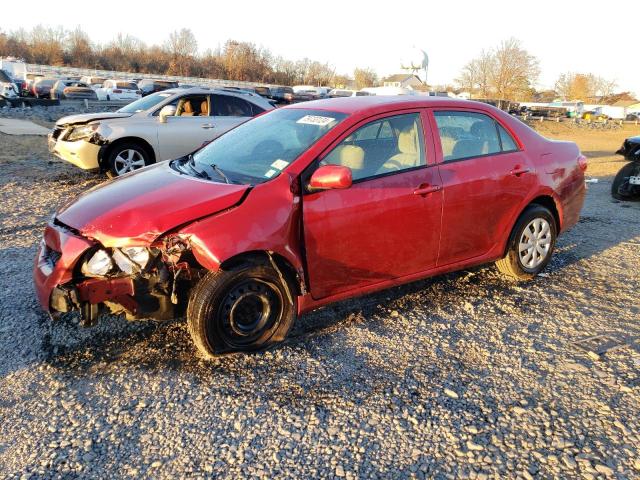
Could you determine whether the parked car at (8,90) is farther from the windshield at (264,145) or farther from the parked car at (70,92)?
the windshield at (264,145)

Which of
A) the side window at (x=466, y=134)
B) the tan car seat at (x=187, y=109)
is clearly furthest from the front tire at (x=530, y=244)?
the tan car seat at (x=187, y=109)

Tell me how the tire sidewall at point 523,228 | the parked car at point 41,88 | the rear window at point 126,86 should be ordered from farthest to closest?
1. the rear window at point 126,86
2. the parked car at point 41,88
3. the tire sidewall at point 523,228

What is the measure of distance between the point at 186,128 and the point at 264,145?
17.3 feet

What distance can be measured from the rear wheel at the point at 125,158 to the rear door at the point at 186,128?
0.33m

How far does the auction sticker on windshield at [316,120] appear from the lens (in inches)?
149

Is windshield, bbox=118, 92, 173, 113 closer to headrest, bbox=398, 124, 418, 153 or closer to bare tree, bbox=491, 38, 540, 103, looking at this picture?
headrest, bbox=398, 124, 418, 153

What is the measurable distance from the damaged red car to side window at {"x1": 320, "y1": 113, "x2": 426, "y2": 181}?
0.01 m

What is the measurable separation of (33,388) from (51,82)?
33084 millimetres

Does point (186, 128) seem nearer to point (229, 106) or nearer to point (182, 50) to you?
point (229, 106)

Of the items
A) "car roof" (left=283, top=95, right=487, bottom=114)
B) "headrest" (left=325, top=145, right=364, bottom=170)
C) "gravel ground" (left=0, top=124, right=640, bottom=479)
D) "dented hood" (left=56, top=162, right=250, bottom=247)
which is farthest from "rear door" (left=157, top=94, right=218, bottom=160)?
"headrest" (left=325, top=145, right=364, bottom=170)

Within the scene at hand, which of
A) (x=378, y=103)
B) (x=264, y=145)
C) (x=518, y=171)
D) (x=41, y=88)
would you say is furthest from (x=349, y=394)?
(x=41, y=88)

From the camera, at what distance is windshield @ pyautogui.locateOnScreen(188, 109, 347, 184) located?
358 cm

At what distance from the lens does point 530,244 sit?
4781 millimetres

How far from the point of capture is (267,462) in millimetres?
2457
